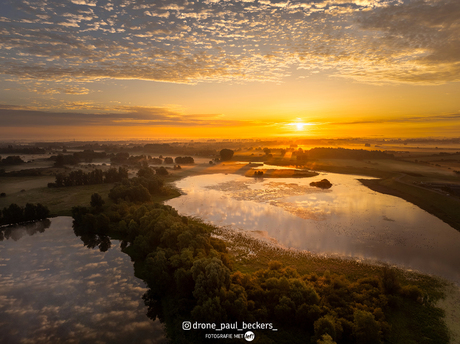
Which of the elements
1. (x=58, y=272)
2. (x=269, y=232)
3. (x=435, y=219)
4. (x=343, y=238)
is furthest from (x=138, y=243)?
(x=435, y=219)

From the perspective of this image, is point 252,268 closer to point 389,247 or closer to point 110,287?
point 110,287

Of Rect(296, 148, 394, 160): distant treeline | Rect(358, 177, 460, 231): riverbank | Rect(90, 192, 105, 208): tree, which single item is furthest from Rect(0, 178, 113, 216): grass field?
Rect(296, 148, 394, 160): distant treeline

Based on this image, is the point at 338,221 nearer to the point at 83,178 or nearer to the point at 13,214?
the point at 13,214

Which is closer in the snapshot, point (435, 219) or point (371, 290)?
point (371, 290)

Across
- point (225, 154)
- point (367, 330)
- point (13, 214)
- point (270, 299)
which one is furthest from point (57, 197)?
point (225, 154)

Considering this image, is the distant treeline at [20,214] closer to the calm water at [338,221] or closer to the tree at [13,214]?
the tree at [13,214]

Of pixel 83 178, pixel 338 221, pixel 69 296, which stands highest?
pixel 83 178
